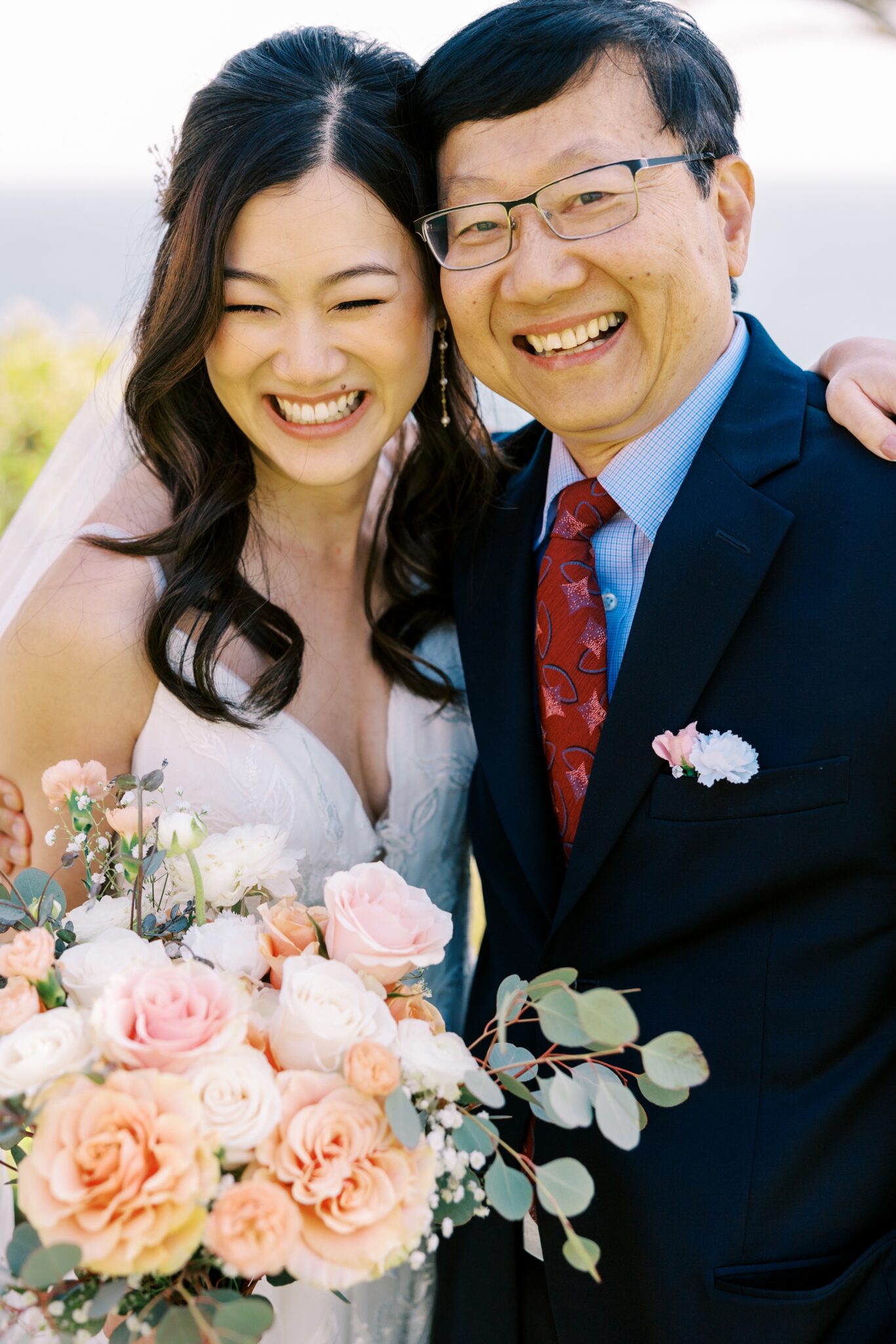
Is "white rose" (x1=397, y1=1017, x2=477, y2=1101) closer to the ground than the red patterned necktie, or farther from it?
closer to the ground

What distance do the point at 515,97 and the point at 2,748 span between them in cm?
156

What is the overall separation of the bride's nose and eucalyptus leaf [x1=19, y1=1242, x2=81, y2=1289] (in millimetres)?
1562

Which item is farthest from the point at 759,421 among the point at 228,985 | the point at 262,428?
the point at 228,985

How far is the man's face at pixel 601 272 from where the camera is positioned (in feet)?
6.47

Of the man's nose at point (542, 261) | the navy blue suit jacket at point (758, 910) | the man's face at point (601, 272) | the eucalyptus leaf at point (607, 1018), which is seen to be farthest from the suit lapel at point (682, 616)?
the eucalyptus leaf at point (607, 1018)

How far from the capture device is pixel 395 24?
2582 millimetres

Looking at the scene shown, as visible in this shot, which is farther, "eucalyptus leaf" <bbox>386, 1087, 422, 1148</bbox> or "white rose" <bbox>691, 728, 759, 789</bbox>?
"white rose" <bbox>691, 728, 759, 789</bbox>

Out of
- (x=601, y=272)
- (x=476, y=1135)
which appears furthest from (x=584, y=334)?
(x=476, y=1135)

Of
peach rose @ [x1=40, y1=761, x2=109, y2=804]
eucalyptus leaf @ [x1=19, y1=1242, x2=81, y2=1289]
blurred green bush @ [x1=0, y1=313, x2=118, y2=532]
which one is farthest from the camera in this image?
blurred green bush @ [x1=0, y1=313, x2=118, y2=532]

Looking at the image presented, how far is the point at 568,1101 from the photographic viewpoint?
1.33m

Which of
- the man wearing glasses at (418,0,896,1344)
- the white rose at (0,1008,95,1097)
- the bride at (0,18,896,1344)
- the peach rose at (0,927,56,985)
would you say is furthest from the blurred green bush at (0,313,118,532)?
the white rose at (0,1008,95,1097)

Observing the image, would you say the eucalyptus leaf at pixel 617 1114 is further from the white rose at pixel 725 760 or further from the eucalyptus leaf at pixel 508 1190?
the white rose at pixel 725 760

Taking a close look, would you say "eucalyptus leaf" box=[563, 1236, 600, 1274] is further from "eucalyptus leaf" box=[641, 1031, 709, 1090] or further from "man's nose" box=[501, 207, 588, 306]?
"man's nose" box=[501, 207, 588, 306]

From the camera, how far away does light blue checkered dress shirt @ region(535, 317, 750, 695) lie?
6.85ft
